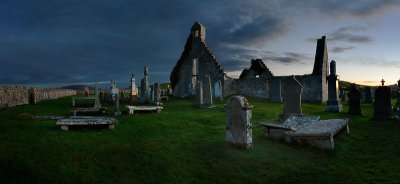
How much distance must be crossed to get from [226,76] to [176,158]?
2331cm

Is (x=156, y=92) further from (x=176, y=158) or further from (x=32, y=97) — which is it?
(x=176, y=158)

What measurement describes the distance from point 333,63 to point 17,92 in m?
24.4

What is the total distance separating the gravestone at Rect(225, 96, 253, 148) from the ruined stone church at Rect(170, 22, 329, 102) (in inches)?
688

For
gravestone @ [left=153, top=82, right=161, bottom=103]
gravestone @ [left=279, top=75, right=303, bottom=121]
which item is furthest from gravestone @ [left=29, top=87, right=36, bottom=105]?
gravestone @ [left=279, top=75, right=303, bottom=121]

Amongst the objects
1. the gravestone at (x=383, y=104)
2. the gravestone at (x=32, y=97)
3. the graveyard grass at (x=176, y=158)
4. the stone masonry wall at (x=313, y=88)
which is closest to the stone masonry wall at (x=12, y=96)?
the gravestone at (x=32, y=97)

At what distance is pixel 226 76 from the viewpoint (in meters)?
28.6

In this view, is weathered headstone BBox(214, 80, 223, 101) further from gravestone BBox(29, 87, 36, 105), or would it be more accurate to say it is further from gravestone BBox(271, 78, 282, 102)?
gravestone BBox(29, 87, 36, 105)

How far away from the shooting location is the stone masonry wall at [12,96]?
14573 millimetres

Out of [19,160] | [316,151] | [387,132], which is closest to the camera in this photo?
[19,160]

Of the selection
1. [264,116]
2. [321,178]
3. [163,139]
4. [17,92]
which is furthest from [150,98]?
[321,178]

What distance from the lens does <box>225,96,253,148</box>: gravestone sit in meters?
7.10

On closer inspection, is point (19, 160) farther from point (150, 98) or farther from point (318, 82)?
point (318, 82)

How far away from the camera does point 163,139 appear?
7.57 metres

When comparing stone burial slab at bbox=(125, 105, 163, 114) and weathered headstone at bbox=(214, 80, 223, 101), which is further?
weathered headstone at bbox=(214, 80, 223, 101)
